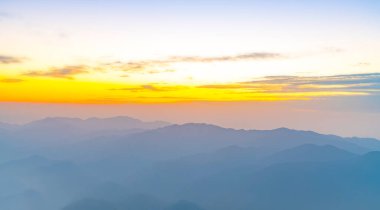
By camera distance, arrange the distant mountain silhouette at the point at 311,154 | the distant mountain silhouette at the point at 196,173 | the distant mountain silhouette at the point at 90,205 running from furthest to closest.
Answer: the distant mountain silhouette at the point at 311,154, the distant mountain silhouette at the point at 196,173, the distant mountain silhouette at the point at 90,205

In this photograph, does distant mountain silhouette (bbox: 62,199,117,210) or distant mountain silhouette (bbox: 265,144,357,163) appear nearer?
distant mountain silhouette (bbox: 62,199,117,210)

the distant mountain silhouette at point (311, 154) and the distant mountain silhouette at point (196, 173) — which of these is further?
the distant mountain silhouette at point (311, 154)

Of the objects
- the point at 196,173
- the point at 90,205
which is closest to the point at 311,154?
the point at 196,173

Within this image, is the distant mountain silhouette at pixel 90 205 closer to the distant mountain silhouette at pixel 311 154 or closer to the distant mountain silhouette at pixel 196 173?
the distant mountain silhouette at pixel 196 173

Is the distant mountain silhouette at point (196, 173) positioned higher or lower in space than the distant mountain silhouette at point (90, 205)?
lower

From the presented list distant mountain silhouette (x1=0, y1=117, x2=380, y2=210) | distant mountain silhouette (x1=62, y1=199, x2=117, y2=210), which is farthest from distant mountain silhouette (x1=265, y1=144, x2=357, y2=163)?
distant mountain silhouette (x1=62, y1=199, x2=117, y2=210)

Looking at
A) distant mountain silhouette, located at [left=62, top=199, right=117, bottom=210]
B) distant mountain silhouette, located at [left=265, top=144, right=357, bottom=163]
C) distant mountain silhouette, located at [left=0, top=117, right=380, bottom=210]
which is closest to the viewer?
distant mountain silhouette, located at [left=62, top=199, right=117, bottom=210]

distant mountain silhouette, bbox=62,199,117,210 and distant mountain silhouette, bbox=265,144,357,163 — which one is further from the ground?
distant mountain silhouette, bbox=62,199,117,210

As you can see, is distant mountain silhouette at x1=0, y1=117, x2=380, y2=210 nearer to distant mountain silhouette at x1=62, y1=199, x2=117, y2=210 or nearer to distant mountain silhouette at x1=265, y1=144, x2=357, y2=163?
distant mountain silhouette at x1=62, y1=199, x2=117, y2=210

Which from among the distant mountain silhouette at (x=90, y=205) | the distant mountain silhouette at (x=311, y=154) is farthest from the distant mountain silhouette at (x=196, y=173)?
the distant mountain silhouette at (x=311, y=154)

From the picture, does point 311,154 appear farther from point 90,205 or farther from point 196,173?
point 90,205

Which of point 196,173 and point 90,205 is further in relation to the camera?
point 196,173
